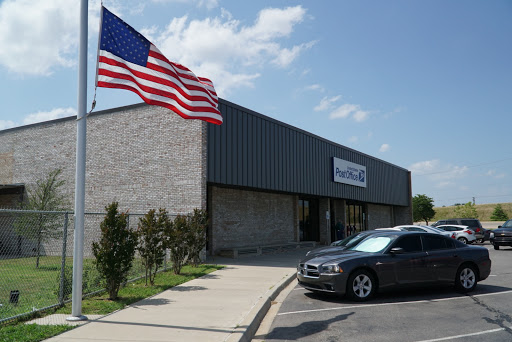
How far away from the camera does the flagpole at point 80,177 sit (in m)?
7.41

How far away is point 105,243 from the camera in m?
9.12

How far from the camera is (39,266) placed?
1733 cm

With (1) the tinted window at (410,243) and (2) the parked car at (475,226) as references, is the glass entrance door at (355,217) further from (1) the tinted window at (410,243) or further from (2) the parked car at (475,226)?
(1) the tinted window at (410,243)

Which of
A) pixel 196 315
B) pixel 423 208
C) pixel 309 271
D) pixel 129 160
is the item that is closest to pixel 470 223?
pixel 129 160

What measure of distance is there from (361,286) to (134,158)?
12874 mm

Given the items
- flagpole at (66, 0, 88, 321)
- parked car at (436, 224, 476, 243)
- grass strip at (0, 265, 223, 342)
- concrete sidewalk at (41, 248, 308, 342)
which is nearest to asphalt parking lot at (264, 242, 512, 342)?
concrete sidewalk at (41, 248, 308, 342)

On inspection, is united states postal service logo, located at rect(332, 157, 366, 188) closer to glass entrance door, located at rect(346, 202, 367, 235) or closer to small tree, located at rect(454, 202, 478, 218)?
glass entrance door, located at rect(346, 202, 367, 235)

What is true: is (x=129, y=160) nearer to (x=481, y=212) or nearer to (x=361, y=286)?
(x=361, y=286)

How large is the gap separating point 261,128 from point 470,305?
530 inches

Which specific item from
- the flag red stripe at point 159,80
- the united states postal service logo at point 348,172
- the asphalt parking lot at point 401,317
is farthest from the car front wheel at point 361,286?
the united states postal service logo at point 348,172

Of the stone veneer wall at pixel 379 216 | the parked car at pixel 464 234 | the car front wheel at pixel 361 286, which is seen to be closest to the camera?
the car front wheel at pixel 361 286

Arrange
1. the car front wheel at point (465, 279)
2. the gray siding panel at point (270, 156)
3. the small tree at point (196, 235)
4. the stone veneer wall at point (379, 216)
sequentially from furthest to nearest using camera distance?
the stone veneer wall at point (379, 216), the gray siding panel at point (270, 156), the small tree at point (196, 235), the car front wheel at point (465, 279)

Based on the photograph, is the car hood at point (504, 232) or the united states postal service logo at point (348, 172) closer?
the car hood at point (504, 232)

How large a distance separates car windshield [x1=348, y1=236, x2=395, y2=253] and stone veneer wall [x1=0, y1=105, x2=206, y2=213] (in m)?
7.74
